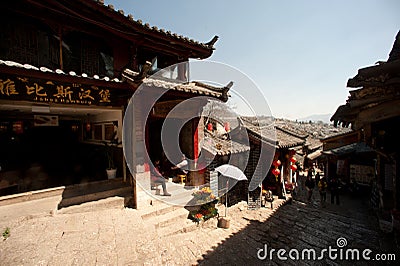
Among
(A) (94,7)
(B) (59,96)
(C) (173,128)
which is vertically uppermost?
(A) (94,7)

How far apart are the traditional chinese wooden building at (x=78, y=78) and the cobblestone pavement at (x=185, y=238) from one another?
1910 mm

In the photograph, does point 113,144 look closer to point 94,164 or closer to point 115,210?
point 94,164

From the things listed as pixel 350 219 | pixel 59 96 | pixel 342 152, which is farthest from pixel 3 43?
pixel 342 152

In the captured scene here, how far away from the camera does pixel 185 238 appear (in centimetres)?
682

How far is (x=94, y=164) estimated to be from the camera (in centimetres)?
1062

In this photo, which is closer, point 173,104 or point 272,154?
point 173,104

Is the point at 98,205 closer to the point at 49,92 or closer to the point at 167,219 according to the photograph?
the point at 167,219

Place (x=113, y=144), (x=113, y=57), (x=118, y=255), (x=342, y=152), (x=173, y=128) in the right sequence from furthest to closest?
1. (x=342, y=152)
2. (x=173, y=128)
3. (x=113, y=144)
4. (x=113, y=57)
5. (x=118, y=255)

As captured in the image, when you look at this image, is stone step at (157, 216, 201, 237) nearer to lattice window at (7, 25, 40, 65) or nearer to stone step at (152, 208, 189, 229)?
stone step at (152, 208, 189, 229)

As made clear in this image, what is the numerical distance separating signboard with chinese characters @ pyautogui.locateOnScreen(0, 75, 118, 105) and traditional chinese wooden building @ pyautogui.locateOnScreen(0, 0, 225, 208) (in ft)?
0.07

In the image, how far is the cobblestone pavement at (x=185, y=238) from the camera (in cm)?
422

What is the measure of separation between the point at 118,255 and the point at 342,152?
1633 centimetres

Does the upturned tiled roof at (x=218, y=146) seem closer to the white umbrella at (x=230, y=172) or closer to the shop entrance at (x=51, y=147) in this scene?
the white umbrella at (x=230, y=172)

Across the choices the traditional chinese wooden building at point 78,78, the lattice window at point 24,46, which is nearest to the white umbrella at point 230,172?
the traditional chinese wooden building at point 78,78
